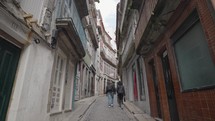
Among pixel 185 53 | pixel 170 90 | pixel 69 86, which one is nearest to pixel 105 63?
pixel 69 86

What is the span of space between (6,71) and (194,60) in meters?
4.65

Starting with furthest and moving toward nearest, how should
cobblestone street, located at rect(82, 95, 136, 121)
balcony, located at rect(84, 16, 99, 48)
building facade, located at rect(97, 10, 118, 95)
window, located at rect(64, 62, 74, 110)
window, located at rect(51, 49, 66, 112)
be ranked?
building facade, located at rect(97, 10, 118, 95)
balcony, located at rect(84, 16, 99, 48)
window, located at rect(64, 62, 74, 110)
cobblestone street, located at rect(82, 95, 136, 121)
window, located at rect(51, 49, 66, 112)

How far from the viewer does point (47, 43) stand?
496cm

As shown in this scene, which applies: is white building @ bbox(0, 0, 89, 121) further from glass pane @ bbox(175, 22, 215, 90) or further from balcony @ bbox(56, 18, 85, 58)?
glass pane @ bbox(175, 22, 215, 90)

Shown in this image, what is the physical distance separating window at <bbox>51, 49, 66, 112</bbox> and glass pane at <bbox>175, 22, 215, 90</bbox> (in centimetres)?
472

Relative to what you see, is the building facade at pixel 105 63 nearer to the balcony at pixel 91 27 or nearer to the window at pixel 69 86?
the balcony at pixel 91 27

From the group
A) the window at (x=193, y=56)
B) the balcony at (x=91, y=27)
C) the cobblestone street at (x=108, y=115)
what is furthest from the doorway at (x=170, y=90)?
the balcony at (x=91, y=27)

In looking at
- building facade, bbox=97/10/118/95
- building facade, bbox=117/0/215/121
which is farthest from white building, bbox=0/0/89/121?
building facade, bbox=97/10/118/95

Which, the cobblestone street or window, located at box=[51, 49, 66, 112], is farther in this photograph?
the cobblestone street

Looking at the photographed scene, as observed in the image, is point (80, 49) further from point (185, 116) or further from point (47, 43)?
point (185, 116)

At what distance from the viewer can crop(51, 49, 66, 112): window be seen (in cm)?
594

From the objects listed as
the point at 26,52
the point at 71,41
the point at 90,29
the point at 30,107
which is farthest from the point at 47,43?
the point at 90,29

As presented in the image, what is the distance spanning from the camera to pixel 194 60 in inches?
129

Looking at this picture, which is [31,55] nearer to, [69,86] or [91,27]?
[69,86]
